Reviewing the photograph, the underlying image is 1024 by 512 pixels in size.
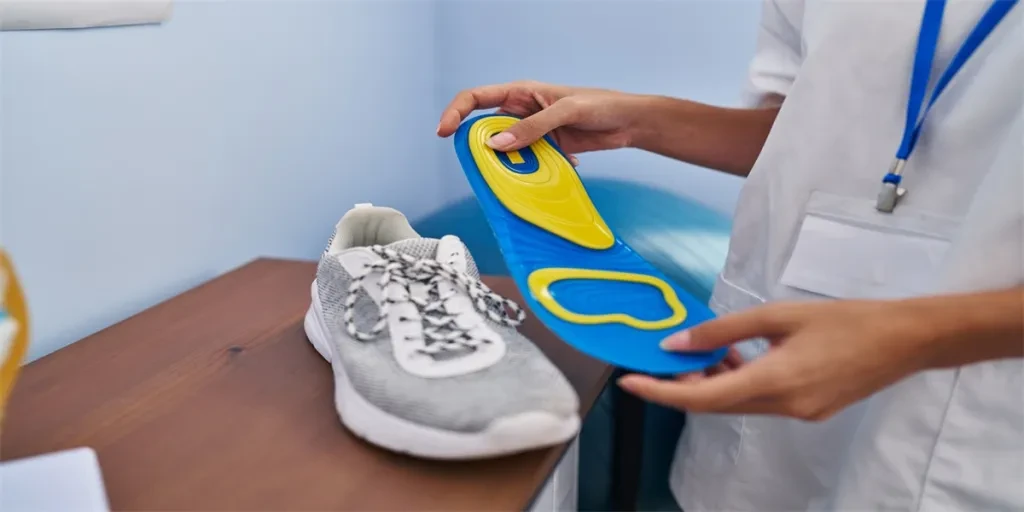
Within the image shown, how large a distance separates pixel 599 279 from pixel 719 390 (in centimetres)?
16

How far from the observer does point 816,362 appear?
0.33m

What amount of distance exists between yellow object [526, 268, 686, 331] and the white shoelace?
0.03 m

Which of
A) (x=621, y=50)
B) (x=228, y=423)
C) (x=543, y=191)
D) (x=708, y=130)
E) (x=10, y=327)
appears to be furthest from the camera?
(x=621, y=50)

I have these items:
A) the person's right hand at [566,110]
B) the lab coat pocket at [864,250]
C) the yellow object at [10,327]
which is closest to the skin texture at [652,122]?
the person's right hand at [566,110]

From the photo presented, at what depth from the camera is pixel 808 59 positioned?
51 cm

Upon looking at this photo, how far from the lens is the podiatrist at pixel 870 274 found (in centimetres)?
34

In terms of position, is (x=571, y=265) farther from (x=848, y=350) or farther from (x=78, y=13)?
(x=78, y=13)

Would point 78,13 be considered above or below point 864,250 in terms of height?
above

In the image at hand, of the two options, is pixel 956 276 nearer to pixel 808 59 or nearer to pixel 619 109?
pixel 808 59

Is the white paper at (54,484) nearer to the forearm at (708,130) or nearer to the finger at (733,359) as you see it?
the finger at (733,359)

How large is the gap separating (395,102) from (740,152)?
0.51 m

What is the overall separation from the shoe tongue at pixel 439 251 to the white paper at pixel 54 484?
23cm

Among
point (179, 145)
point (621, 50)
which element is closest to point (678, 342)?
point (179, 145)

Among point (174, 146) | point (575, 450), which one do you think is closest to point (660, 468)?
point (575, 450)
